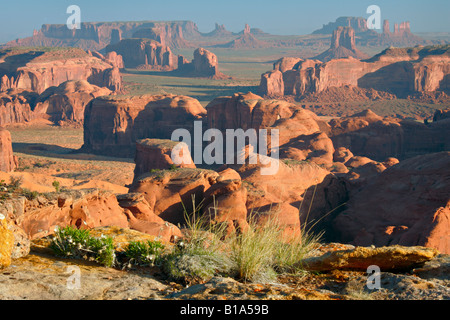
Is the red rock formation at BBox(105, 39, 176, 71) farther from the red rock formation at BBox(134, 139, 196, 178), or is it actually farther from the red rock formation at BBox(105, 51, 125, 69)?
the red rock formation at BBox(134, 139, 196, 178)

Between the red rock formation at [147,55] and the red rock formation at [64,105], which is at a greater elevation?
the red rock formation at [147,55]

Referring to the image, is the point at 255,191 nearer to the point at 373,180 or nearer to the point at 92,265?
the point at 373,180

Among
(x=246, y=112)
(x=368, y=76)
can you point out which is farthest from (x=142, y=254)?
(x=368, y=76)

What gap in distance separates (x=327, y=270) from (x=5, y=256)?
14.5 ft

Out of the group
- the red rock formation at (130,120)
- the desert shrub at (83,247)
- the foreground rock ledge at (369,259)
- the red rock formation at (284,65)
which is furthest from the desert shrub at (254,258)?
the red rock formation at (284,65)

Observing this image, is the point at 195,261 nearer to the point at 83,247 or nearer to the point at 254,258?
the point at 254,258

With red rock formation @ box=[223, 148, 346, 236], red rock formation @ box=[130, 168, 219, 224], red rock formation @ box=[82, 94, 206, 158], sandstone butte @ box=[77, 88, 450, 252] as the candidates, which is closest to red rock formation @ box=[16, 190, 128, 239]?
red rock formation @ box=[130, 168, 219, 224]

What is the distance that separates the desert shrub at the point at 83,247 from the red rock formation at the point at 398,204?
17.3 metres

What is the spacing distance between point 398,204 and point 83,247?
74.4ft

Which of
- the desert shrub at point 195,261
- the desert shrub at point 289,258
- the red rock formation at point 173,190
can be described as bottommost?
the red rock formation at point 173,190

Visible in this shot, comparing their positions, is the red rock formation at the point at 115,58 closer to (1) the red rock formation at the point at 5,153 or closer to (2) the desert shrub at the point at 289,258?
(1) the red rock formation at the point at 5,153

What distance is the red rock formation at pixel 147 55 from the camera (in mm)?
180550

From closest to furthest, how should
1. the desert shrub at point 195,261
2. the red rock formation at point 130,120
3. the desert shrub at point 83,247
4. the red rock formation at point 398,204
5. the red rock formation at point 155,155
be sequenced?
the desert shrub at point 195,261, the desert shrub at point 83,247, the red rock formation at point 398,204, the red rock formation at point 155,155, the red rock formation at point 130,120

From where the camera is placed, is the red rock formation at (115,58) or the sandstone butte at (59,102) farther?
the red rock formation at (115,58)
